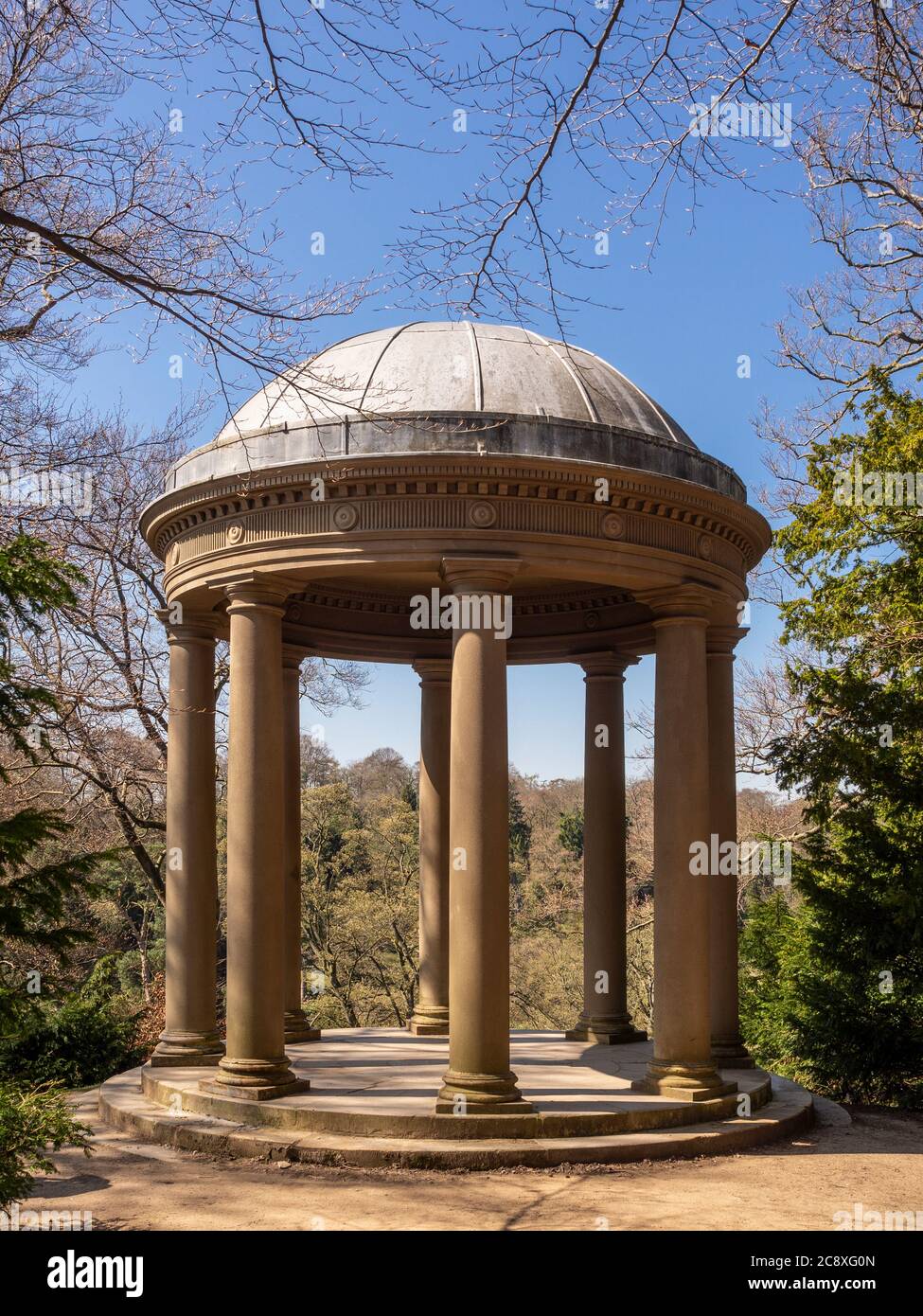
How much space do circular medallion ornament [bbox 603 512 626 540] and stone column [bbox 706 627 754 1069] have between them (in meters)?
3.88

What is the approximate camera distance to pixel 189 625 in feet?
64.3

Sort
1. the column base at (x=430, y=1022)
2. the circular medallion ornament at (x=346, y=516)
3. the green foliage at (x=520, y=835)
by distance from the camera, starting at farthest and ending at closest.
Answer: the green foliage at (x=520, y=835), the column base at (x=430, y=1022), the circular medallion ornament at (x=346, y=516)

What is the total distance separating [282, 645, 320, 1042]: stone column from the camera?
2250cm

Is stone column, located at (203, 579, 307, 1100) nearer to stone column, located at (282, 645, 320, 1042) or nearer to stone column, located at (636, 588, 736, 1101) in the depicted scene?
stone column, located at (636, 588, 736, 1101)

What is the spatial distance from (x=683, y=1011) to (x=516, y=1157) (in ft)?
12.2

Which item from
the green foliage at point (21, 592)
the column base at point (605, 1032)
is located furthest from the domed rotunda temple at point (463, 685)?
the green foliage at point (21, 592)

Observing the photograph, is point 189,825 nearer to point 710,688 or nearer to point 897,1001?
point 710,688

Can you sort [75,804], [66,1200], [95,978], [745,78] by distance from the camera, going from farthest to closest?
[75,804] < [95,978] < [66,1200] < [745,78]

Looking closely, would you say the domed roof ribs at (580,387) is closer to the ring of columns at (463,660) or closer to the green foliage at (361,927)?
the ring of columns at (463,660)

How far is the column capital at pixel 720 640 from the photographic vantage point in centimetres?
1966

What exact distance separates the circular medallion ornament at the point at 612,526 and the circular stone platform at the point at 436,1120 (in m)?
7.51

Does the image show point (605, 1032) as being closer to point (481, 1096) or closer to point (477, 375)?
point (481, 1096)

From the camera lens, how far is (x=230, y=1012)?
1614 cm

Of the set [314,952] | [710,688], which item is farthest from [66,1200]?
[314,952]
